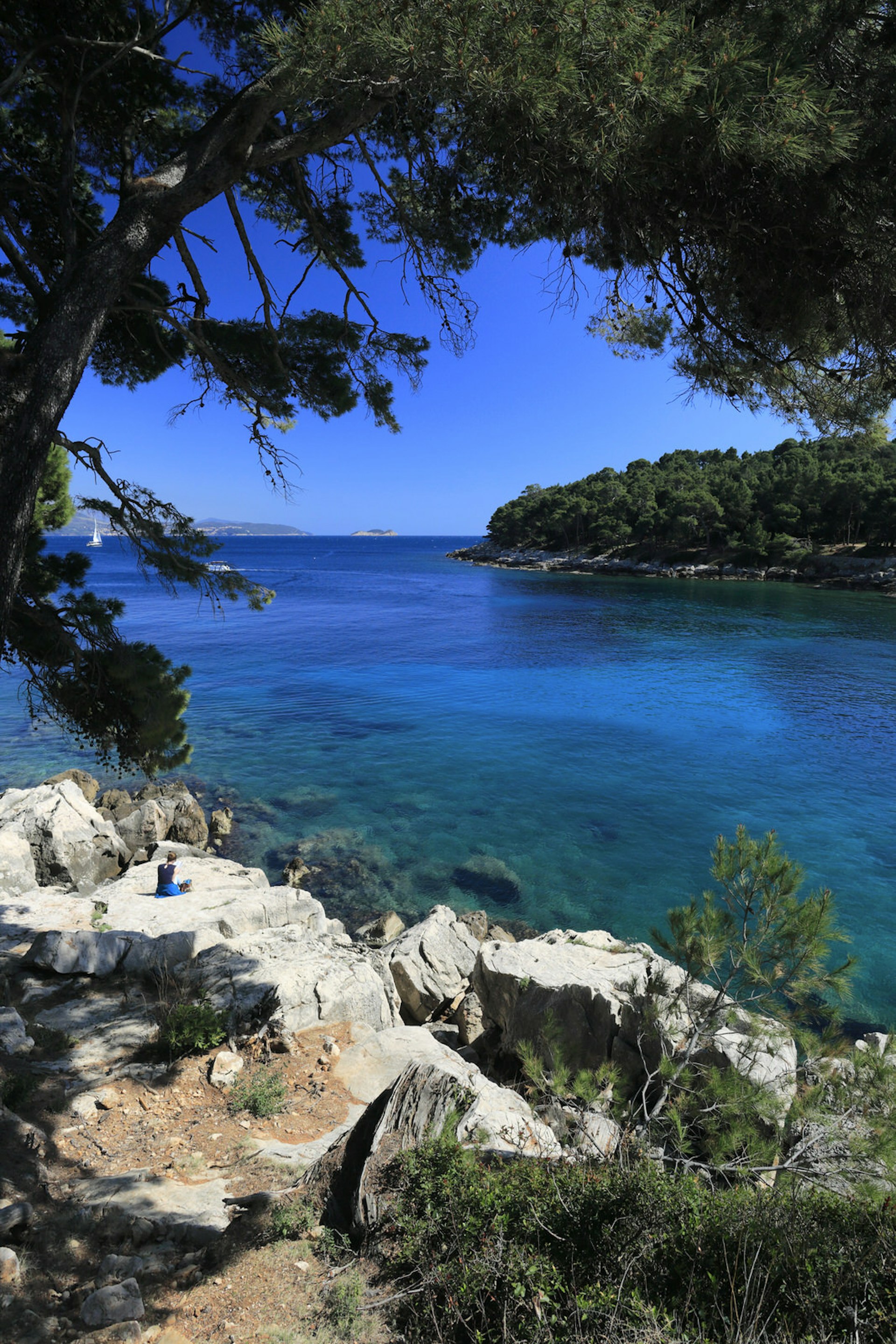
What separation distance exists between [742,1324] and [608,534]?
94039 millimetres

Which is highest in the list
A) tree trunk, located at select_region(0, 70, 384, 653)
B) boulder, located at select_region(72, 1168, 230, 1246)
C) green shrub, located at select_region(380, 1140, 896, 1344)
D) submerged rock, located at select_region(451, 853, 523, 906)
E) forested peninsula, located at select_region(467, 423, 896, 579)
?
forested peninsula, located at select_region(467, 423, 896, 579)

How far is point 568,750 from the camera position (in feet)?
67.5

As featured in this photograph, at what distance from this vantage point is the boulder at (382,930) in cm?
1035

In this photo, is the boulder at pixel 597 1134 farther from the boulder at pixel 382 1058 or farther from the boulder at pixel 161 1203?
the boulder at pixel 161 1203

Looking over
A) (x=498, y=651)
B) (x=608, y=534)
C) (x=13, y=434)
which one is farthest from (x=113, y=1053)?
(x=608, y=534)

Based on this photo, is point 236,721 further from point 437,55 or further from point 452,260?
point 437,55

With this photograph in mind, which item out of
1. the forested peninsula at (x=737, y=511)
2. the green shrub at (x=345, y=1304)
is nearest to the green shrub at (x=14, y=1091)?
the green shrub at (x=345, y=1304)

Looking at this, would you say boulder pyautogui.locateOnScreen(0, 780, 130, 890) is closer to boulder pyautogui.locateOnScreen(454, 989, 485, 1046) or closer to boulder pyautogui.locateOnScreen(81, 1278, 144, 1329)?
boulder pyautogui.locateOnScreen(454, 989, 485, 1046)

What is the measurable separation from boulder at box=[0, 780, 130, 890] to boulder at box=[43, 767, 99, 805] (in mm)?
2453

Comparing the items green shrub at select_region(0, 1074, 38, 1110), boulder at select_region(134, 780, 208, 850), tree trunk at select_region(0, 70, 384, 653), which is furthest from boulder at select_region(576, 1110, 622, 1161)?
boulder at select_region(134, 780, 208, 850)

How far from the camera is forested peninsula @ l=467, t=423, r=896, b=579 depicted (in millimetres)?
65125

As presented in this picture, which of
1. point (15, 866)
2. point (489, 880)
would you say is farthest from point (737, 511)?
point (15, 866)

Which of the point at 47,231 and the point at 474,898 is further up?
the point at 47,231

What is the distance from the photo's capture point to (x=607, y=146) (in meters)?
3.45
